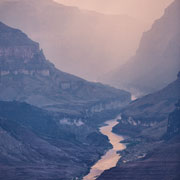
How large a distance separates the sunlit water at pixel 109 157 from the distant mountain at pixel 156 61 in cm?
3443

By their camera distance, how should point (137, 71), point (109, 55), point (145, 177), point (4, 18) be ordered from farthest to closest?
point (109, 55) → point (4, 18) → point (137, 71) → point (145, 177)

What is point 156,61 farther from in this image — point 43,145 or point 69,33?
point 43,145

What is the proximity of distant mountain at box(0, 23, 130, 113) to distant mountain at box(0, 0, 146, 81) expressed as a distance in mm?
50378

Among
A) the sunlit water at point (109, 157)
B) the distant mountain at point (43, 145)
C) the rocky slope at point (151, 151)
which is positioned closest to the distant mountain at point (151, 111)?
the rocky slope at point (151, 151)

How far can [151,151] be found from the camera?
6888 cm

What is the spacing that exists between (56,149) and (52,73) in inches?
1568

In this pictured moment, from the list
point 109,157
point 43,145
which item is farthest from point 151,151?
point 43,145

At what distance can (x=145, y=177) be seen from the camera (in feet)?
190

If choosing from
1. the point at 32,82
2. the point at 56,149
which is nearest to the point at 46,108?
the point at 32,82

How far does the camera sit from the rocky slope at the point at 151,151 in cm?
5875

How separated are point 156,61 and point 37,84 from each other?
33606mm

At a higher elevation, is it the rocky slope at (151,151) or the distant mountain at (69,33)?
the distant mountain at (69,33)

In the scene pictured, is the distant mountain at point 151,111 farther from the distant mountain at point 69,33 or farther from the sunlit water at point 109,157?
the distant mountain at point 69,33

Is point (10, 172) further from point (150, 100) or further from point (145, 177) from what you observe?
point (150, 100)
